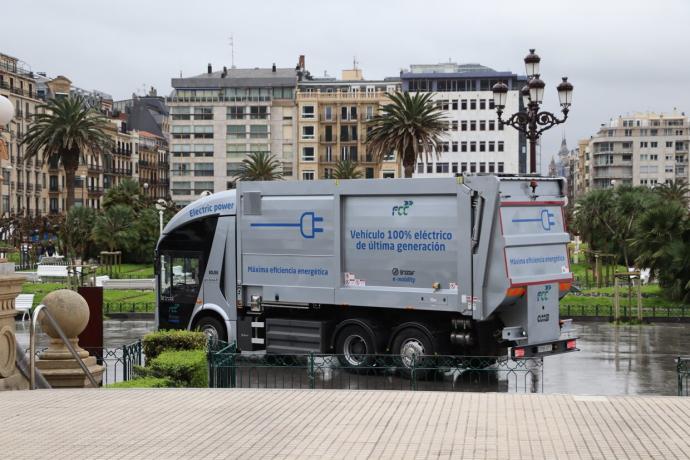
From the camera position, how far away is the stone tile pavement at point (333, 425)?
10.7 m

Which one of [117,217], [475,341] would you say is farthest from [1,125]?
[117,217]

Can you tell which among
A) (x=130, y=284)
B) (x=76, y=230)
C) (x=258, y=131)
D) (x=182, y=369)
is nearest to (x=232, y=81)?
(x=258, y=131)

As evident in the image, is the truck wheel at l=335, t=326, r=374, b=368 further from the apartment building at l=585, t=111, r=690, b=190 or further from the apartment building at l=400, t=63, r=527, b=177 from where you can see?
the apartment building at l=585, t=111, r=690, b=190

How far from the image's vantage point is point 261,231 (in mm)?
22000

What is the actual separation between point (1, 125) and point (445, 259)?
318 inches

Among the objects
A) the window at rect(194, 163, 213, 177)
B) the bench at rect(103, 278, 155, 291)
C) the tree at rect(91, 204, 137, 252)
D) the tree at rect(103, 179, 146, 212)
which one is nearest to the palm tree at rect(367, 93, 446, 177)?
the tree at rect(91, 204, 137, 252)

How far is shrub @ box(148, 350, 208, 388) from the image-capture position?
16.0 metres

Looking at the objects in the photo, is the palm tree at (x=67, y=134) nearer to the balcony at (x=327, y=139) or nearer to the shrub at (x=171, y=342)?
the balcony at (x=327, y=139)

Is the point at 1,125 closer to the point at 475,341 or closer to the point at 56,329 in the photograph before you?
the point at 56,329

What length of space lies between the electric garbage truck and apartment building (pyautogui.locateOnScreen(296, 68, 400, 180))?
3723 inches

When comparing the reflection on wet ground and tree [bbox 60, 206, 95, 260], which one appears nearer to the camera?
the reflection on wet ground

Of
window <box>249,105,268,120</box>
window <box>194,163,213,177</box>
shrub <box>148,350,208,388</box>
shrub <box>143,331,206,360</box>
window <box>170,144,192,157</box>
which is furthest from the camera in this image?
window <box>170,144,192,157</box>

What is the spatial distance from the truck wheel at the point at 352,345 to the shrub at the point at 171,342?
146 inches

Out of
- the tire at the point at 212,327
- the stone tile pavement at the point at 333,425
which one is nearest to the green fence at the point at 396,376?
the tire at the point at 212,327
